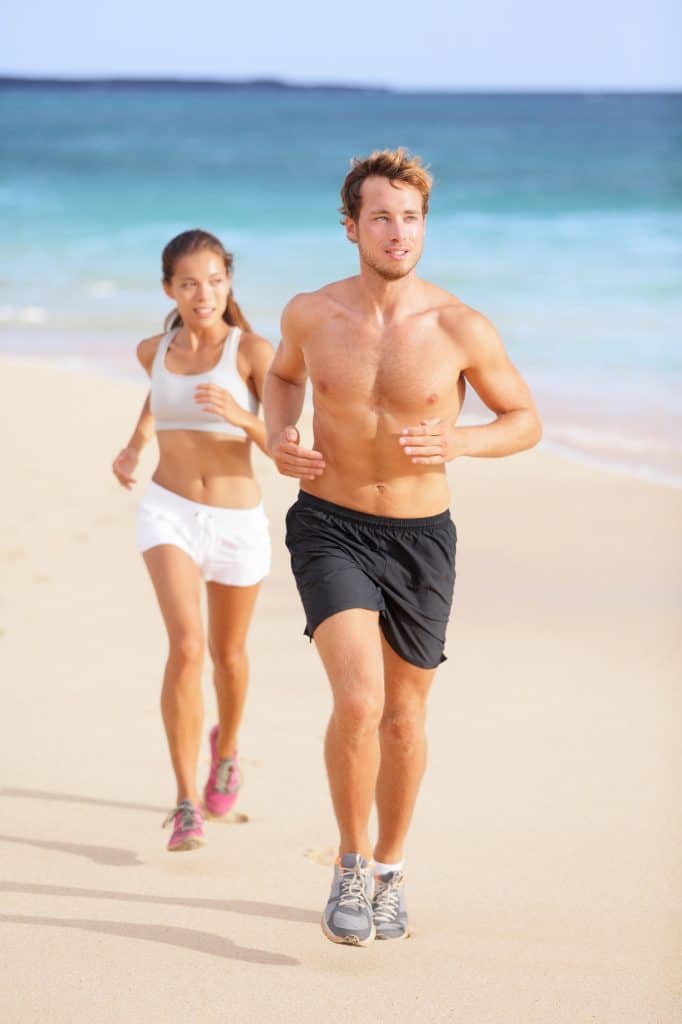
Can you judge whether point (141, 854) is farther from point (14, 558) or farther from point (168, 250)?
point (14, 558)

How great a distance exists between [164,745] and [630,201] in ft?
108

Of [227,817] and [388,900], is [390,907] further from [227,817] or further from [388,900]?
[227,817]

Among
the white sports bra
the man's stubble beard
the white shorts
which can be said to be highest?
the man's stubble beard

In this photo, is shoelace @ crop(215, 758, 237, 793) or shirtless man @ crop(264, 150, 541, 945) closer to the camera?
shirtless man @ crop(264, 150, 541, 945)

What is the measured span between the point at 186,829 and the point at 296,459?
152 cm

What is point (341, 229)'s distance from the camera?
34531mm

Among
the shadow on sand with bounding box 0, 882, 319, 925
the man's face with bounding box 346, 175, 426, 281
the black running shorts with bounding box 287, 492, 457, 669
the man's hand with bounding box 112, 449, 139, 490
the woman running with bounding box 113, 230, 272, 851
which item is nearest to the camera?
the man's face with bounding box 346, 175, 426, 281

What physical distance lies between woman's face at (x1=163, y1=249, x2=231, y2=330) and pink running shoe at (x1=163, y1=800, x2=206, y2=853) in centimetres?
177

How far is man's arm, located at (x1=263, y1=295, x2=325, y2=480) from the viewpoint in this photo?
15.2 feet

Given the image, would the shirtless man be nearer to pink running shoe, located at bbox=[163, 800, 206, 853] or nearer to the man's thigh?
the man's thigh

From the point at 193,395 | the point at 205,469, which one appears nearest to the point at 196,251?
the point at 193,395

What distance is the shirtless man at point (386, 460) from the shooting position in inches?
179

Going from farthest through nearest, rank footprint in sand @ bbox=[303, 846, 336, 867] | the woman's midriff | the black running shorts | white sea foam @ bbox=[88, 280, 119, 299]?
white sea foam @ bbox=[88, 280, 119, 299] < the woman's midriff < footprint in sand @ bbox=[303, 846, 336, 867] < the black running shorts

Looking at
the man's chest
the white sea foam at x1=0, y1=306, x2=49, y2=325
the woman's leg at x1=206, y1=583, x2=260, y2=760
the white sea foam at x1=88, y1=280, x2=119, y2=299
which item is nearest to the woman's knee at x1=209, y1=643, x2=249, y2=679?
the woman's leg at x1=206, y1=583, x2=260, y2=760
